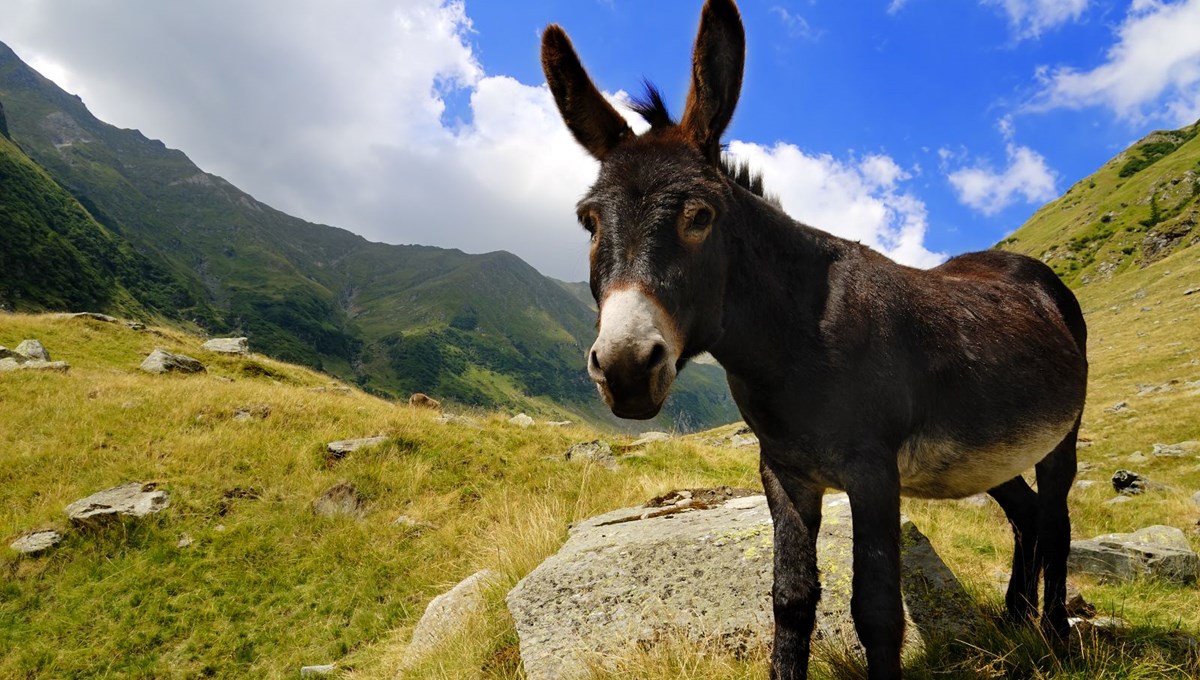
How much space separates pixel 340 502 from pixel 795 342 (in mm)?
11482

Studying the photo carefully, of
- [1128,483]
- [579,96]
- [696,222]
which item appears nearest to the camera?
[696,222]

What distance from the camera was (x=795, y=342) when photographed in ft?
10.7

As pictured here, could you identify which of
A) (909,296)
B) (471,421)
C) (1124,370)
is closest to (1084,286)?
(1124,370)

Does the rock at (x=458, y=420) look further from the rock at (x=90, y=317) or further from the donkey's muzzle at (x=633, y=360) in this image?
Answer: the rock at (x=90, y=317)

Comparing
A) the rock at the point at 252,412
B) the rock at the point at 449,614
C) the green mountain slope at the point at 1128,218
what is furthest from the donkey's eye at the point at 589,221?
the green mountain slope at the point at 1128,218

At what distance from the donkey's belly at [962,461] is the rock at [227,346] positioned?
129 feet

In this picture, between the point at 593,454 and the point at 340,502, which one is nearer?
the point at 340,502

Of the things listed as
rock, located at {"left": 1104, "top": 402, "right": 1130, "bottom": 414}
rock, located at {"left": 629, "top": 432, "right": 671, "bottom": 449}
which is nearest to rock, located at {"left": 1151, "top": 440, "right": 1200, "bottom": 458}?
rock, located at {"left": 1104, "top": 402, "right": 1130, "bottom": 414}

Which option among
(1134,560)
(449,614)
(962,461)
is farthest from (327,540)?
(1134,560)

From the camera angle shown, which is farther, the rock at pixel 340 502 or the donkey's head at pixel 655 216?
the rock at pixel 340 502

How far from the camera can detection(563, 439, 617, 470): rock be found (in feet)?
46.1

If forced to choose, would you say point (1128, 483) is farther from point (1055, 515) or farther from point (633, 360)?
point (633, 360)

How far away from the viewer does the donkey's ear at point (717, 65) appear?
3.00 metres

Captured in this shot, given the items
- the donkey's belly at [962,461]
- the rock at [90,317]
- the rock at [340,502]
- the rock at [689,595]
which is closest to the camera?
the donkey's belly at [962,461]
